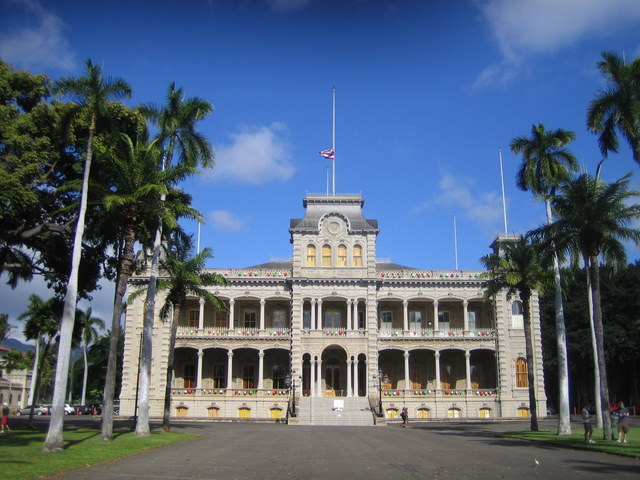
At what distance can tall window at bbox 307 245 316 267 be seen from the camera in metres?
50.0

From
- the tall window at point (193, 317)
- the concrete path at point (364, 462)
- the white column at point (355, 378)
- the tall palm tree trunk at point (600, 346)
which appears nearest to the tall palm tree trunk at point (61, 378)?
the concrete path at point (364, 462)

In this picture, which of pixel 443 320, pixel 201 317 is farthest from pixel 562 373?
pixel 201 317

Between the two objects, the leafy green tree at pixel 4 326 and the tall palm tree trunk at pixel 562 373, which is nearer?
the tall palm tree trunk at pixel 562 373

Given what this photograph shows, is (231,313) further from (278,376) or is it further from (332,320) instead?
(332,320)

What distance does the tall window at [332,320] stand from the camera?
50906 millimetres

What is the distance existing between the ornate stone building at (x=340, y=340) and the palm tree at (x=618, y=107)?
77.7 feet

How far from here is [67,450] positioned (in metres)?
20.3

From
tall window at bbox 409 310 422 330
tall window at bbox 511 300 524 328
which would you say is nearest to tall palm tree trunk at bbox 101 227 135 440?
tall window at bbox 409 310 422 330

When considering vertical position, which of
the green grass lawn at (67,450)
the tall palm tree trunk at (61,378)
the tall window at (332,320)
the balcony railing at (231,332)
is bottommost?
the green grass lawn at (67,450)

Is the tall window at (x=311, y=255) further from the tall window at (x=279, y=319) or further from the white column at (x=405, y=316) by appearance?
the white column at (x=405, y=316)

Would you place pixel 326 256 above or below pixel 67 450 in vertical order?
above

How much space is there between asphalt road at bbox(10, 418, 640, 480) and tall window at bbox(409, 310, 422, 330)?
87.5 ft

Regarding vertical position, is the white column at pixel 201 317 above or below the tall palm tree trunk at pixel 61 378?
above

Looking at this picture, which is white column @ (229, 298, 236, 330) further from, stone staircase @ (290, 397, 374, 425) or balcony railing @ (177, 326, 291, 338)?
stone staircase @ (290, 397, 374, 425)
